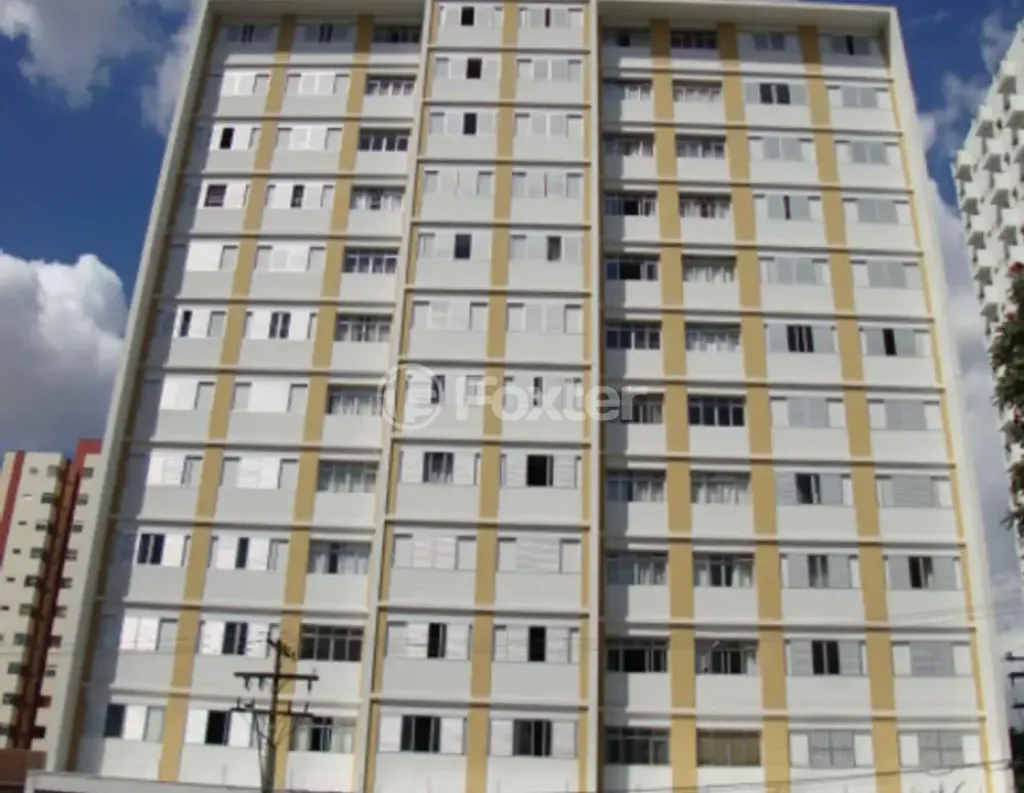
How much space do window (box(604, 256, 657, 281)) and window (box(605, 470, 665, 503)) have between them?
22.2ft

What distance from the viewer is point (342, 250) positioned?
33.3 m

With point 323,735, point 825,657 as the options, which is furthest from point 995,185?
point 323,735

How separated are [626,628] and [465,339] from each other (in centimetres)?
1008

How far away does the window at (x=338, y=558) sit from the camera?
96.0ft

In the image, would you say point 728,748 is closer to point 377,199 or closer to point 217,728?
point 217,728

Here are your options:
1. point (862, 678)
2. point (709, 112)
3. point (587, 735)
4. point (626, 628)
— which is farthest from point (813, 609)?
point (709, 112)

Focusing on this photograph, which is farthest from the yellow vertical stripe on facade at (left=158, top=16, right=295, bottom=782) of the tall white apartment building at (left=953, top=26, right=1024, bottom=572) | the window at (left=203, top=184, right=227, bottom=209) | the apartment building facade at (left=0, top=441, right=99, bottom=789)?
the tall white apartment building at (left=953, top=26, right=1024, bottom=572)

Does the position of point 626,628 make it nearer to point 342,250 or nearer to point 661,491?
point 661,491

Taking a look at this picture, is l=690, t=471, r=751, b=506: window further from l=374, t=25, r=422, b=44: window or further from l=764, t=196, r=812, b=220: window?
l=374, t=25, r=422, b=44: window

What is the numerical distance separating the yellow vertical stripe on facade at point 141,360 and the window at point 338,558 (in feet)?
19.8

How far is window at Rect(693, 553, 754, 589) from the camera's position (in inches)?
1145

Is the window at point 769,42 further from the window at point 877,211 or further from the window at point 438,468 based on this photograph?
the window at point 438,468

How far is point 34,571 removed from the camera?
228 ft

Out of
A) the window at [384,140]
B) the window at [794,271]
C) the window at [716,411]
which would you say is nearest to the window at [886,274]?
the window at [794,271]
